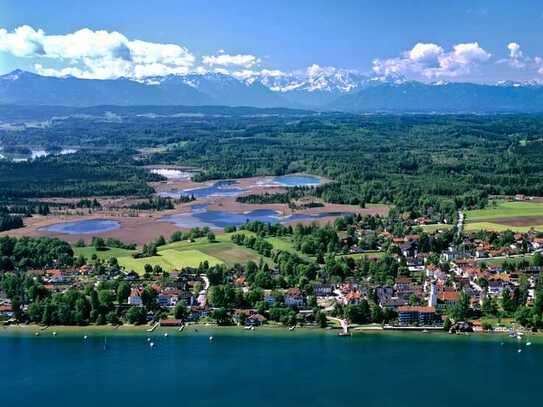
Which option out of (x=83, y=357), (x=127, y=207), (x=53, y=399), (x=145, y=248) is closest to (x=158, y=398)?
(x=53, y=399)

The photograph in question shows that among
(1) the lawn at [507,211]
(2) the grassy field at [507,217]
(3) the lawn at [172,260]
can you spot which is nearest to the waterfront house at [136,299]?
(3) the lawn at [172,260]

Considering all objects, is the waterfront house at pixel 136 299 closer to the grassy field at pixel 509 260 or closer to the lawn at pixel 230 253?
the lawn at pixel 230 253

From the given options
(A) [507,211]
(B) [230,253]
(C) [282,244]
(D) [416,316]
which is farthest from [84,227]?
(A) [507,211]

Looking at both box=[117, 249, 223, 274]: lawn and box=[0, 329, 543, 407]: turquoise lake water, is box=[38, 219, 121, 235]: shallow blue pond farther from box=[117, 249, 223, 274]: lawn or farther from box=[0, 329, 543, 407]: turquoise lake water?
box=[0, 329, 543, 407]: turquoise lake water

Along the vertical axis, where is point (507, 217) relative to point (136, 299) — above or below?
below

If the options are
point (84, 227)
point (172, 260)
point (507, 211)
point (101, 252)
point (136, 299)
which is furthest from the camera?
point (507, 211)

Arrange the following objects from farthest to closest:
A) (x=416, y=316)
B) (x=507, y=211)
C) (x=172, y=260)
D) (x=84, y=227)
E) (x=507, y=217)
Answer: (x=507, y=211), (x=84, y=227), (x=507, y=217), (x=172, y=260), (x=416, y=316)

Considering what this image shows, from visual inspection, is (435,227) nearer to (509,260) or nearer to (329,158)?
(509,260)

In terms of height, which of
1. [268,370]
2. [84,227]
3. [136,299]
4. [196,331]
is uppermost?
[136,299]

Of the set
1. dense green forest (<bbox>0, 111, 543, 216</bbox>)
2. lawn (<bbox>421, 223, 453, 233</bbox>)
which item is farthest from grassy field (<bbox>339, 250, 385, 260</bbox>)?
dense green forest (<bbox>0, 111, 543, 216</bbox>)
